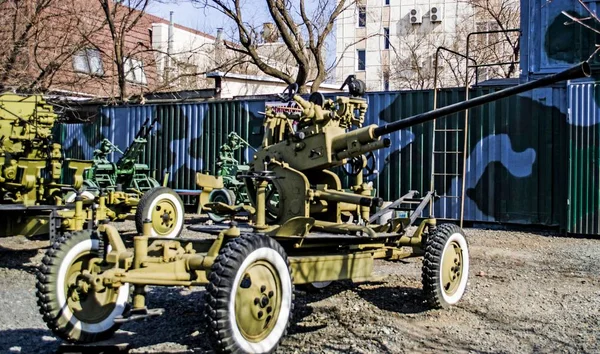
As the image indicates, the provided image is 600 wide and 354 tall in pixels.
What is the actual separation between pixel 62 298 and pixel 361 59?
4301 centimetres

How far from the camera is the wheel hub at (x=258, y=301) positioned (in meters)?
4.95

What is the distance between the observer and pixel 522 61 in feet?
48.0

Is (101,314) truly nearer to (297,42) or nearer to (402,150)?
(402,150)

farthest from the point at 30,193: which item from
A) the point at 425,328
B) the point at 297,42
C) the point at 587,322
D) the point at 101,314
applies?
the point at 297,42

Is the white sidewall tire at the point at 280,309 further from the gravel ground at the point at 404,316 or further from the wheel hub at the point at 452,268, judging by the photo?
the wheel hub at the point at 452,268

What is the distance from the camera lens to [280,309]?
5270mm

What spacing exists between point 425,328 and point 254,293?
2216 mm

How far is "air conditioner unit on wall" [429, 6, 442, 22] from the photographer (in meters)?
42.8

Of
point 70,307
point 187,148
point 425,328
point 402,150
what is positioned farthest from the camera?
point 187,148

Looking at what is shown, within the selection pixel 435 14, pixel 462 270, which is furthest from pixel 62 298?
pixel 435 14

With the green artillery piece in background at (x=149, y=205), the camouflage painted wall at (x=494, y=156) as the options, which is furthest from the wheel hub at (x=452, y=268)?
the camouflage painted wall at (x=494, y=156)

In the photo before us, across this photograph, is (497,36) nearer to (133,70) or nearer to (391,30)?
(391,30)

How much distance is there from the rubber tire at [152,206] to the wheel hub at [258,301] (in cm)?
572

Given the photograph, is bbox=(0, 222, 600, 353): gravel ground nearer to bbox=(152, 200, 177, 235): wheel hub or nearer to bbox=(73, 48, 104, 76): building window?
bbox=(152, 200, 177, 235): wheel hub
